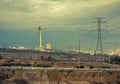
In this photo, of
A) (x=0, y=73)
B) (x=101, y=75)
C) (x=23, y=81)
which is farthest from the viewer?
(x=101, y=75)

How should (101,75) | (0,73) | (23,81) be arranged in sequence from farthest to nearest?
(101,75) < (0,73) < (23,81)

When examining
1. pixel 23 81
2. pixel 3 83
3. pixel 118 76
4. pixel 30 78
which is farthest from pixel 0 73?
pixel 118 76

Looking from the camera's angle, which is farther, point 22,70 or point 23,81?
point 22,70

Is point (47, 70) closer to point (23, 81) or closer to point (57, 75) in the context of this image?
point (57, 75)

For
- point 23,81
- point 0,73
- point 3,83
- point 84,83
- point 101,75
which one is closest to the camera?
point 3,83

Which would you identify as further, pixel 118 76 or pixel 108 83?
pixel 118 76

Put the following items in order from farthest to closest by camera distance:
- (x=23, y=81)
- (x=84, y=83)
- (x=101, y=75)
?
(x=101, y=75) < (x=84, y=83) < (x=23, y=81)

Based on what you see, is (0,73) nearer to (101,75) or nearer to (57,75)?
(57,75)

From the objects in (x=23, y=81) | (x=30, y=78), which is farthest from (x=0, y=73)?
(x=23, y=81)

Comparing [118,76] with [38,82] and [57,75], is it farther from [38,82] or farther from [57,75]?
[38,82]
